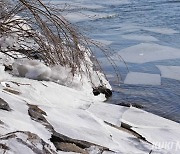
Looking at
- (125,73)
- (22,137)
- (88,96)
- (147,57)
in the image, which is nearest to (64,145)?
(22,137)

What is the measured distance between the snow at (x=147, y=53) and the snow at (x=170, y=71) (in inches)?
21.6

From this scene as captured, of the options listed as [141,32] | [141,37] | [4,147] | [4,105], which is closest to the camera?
[4,147]

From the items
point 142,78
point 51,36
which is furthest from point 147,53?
point 51,36

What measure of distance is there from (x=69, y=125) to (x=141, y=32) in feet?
22.1

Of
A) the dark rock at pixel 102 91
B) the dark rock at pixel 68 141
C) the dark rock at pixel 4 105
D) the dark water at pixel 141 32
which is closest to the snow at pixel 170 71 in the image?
the dark water at pixel 141 32

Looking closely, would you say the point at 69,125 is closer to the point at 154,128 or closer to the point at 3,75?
the point at 154,128

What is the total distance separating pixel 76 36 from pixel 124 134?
971mm

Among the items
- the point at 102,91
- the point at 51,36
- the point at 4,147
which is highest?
the point at 51,36

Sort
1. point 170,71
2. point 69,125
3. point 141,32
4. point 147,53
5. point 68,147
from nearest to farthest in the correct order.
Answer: point 68,147, point 69,125, point 170,71, point 147,53, point 141,32

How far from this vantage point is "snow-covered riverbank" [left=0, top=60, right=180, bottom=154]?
271 cm

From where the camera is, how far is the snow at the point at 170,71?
664 cm

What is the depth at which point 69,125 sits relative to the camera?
10.9 ft

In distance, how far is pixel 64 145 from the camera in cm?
288

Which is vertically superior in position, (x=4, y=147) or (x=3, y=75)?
(x=4, y=147)
